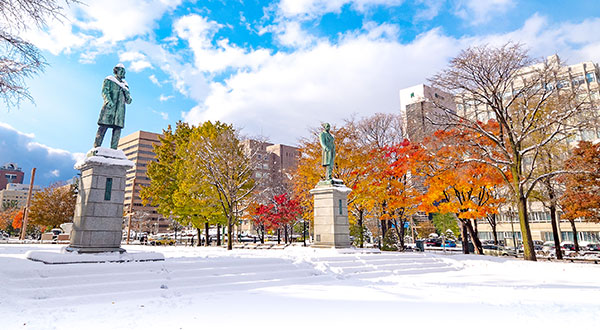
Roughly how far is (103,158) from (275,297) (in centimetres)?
778

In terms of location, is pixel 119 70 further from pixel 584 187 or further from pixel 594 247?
pixel 594 247

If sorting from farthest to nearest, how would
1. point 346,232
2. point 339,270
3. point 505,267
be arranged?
point 346,232 → point 505,267 → point 339,270

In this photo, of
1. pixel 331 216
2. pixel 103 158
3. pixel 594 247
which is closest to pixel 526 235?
pixel 331 216

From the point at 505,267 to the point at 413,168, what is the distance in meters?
8.78

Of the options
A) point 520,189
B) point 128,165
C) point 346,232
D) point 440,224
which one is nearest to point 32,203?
point 128,165

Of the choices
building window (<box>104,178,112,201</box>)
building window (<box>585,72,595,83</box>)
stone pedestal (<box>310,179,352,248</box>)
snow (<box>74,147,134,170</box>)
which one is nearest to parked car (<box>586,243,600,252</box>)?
building window (<box>585,72,595,83</box>)

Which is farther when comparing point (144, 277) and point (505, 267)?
point (505, 267)

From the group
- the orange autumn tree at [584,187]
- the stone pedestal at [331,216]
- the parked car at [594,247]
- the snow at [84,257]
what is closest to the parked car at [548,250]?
the parked car at [594,247]

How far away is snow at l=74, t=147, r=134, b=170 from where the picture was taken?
35.9 feet

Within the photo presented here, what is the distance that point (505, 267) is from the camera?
45.1ft

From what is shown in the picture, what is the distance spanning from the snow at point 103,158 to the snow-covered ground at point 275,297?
3590mm

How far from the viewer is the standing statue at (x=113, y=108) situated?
38.5 feet

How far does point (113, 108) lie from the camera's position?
1184 centimetres

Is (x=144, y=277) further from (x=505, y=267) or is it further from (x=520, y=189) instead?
(x=520, y=189)
